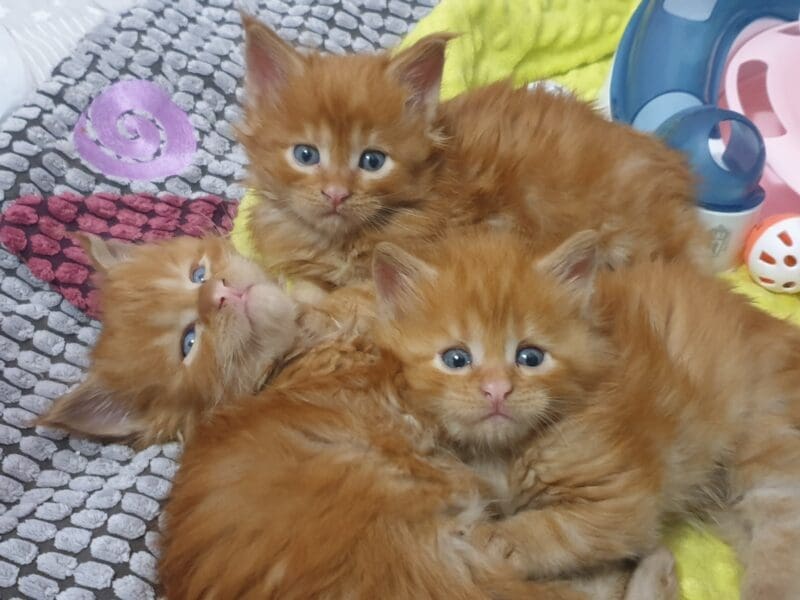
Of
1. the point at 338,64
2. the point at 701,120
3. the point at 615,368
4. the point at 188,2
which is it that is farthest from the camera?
the point at 188,2

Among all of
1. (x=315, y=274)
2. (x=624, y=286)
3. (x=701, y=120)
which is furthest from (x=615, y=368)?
(x=701, y=120)

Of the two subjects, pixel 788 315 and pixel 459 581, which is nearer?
pixel 459 581

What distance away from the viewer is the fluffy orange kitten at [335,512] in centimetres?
125

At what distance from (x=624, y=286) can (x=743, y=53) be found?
1231 millimetres

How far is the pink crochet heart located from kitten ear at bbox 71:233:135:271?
11 centimetres

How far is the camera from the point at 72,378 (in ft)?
5.96

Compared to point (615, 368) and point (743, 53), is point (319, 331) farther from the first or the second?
point (743, 53)

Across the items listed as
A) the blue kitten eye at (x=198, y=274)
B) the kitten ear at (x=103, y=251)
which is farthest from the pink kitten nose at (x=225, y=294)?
the kitten ear at (x=103, y=251)

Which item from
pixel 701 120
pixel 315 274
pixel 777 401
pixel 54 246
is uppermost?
pixel 701 120

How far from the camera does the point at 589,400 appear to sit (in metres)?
1.39

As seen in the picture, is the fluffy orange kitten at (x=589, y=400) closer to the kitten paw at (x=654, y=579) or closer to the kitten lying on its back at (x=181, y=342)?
the kitten paw at (x=654, y=579)

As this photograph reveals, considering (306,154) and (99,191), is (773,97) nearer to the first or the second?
(306,154)

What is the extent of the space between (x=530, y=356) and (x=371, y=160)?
0.60 metres

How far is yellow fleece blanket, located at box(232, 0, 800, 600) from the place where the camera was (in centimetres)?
218
